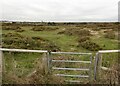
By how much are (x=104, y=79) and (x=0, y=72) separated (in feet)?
10.3

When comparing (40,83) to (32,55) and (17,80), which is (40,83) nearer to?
(17,80)

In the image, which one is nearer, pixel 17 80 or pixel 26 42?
pixel 17 80

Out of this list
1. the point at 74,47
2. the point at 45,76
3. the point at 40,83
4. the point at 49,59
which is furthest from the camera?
the point at 74,47

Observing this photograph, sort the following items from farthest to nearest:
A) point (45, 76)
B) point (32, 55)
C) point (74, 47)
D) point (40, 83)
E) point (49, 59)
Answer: point (74, 47) < point (32, 55) < point (49, 59) < point (45, 76) < point (40, 83)

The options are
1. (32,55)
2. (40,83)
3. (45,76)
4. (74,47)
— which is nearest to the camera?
(40,83)

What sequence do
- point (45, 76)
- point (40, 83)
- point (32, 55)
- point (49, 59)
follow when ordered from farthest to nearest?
point (32, 55) → point (49, 59) → point (45, 76) → point (40, 83)

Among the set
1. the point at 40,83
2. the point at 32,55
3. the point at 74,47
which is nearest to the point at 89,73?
the point at 40,83

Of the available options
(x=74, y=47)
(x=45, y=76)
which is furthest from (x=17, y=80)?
(x=74, y=47)

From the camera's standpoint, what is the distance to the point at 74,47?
19797 mm

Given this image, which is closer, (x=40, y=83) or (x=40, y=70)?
(x=40, y=83)

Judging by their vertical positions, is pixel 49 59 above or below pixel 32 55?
above

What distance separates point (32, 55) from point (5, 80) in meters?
7.28

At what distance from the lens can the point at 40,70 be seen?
812 centimetres

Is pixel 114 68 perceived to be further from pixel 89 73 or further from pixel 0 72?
pixel 0 72
